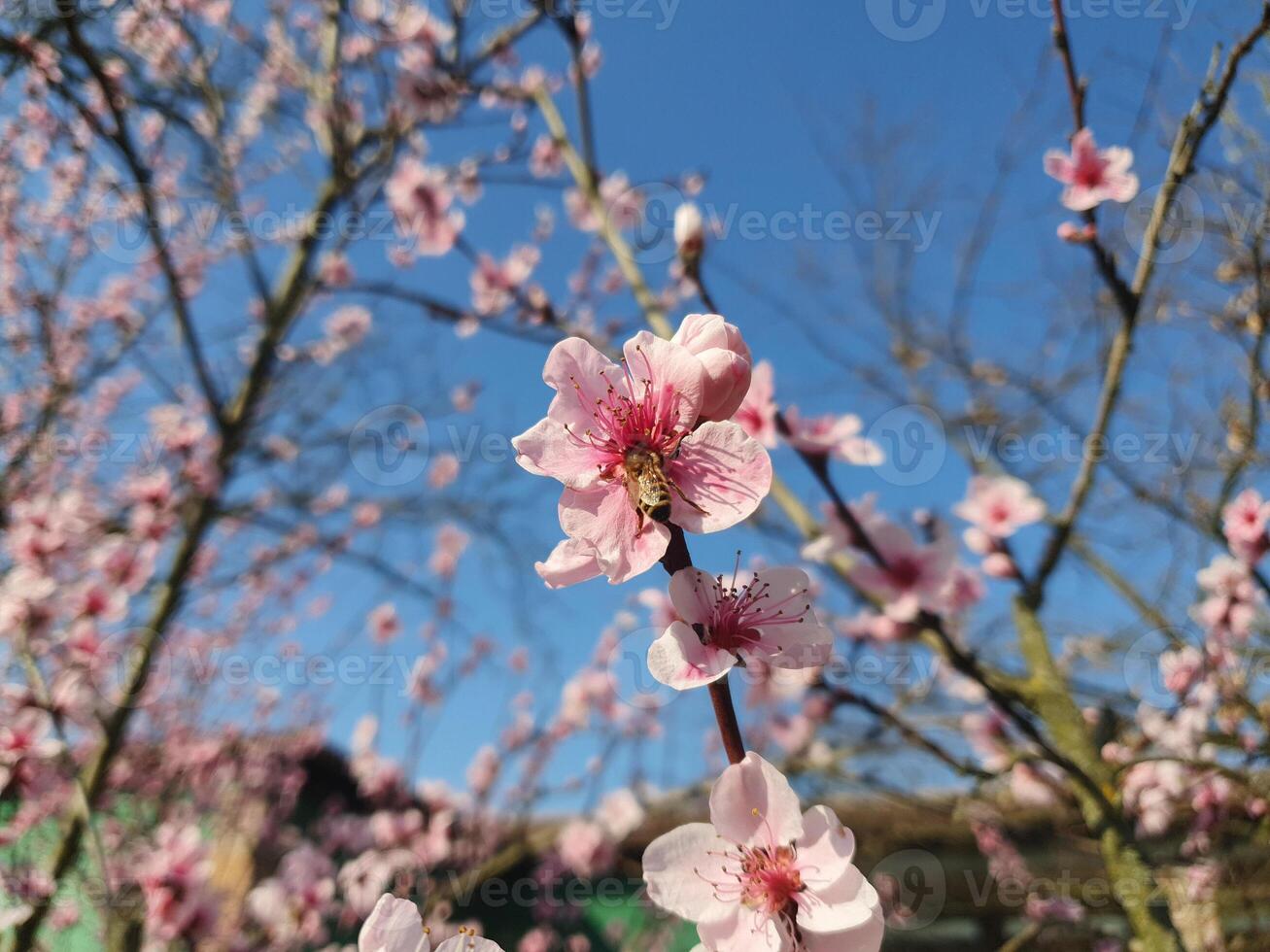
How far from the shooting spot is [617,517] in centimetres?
73

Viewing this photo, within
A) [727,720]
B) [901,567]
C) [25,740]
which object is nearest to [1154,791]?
[901,567]

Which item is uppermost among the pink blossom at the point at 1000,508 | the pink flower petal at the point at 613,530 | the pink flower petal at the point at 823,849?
Result: the pink blossom at the point at 1000,508

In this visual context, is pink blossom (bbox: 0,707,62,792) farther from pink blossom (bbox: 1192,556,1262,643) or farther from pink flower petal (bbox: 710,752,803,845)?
pink blossom (bbox: 1192,556,1262,643)

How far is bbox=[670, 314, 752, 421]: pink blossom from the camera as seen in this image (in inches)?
28.1

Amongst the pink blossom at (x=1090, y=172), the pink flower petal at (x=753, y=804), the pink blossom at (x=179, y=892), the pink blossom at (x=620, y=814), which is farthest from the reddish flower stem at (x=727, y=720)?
the pink blossom at (x=620, y=814)

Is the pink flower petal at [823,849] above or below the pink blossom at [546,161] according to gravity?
below

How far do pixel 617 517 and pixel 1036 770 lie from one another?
243 centimetres

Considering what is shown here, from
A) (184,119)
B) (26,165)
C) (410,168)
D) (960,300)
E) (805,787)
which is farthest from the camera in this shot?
(26,165)

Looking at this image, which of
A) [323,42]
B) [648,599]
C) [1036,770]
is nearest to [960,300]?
[1036,770]

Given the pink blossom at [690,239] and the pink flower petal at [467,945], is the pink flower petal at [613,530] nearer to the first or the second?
the pink flower petal at [467,945]

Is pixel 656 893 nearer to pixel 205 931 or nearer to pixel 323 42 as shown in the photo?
pixel 205 931

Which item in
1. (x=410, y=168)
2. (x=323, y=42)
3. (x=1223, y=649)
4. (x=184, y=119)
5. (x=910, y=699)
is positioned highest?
(x=323, y=42)

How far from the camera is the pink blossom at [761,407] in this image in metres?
1.50

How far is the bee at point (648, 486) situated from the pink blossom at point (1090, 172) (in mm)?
1645
